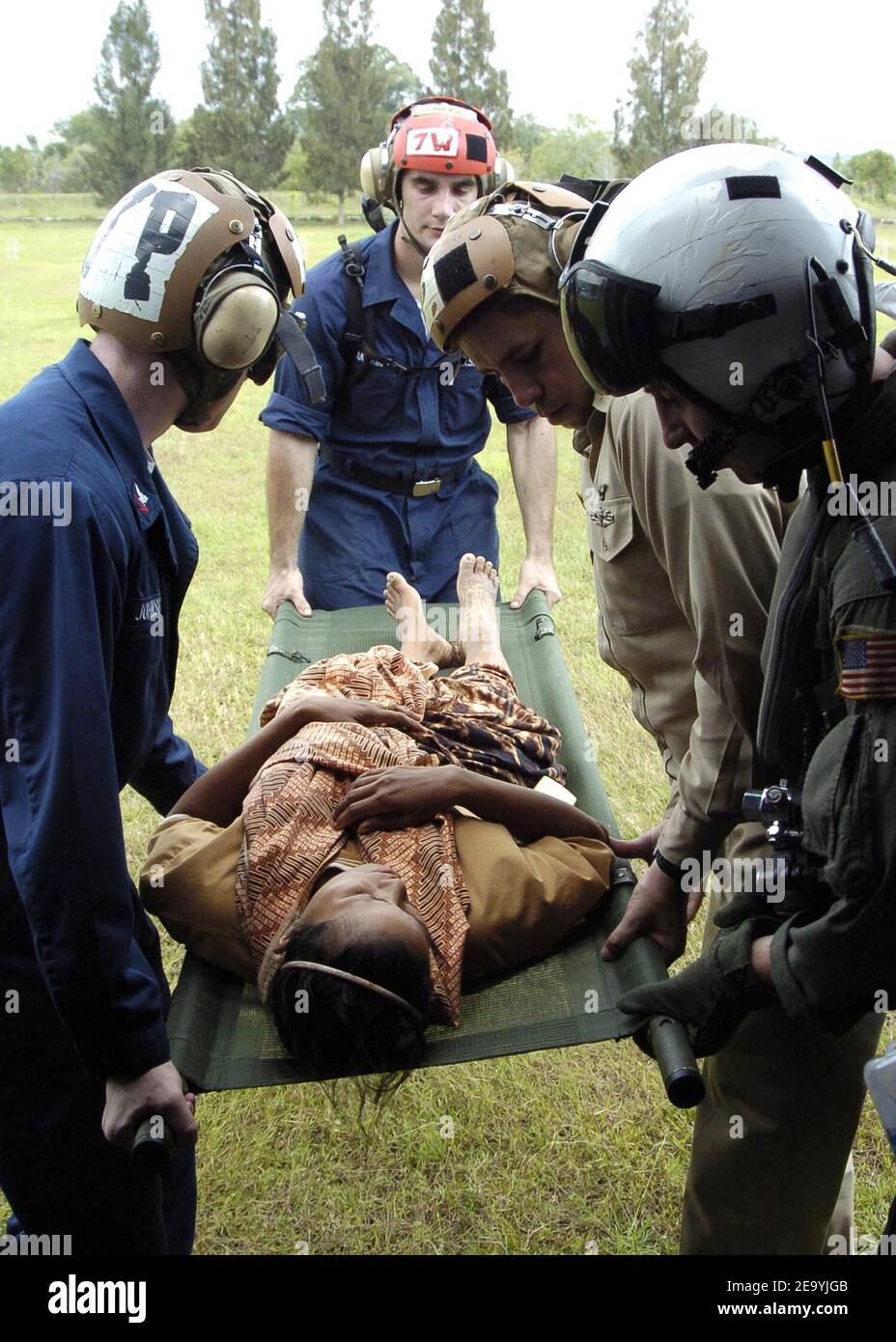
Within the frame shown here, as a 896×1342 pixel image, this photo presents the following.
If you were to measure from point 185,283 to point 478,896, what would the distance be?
142cm

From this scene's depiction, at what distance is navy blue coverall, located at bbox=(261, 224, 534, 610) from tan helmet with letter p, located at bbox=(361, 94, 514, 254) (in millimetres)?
243

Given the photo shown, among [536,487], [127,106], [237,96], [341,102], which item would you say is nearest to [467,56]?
[341,102]

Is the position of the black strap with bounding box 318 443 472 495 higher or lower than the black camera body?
higher

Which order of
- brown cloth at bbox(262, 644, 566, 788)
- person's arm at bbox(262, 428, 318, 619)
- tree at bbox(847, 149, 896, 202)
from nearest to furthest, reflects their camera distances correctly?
Answer: 1. brown cloth at bbox(262, 644, 566, 788)
2. person's arm at bbox(262, 428, 318, 619)
3. tree at bbox(847, 149, 896, 202)

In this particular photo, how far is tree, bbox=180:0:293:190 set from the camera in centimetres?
3400

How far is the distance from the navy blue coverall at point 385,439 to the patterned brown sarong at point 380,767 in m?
0.81

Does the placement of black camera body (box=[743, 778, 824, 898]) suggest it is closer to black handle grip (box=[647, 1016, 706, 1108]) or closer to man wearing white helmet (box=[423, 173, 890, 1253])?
man wearing white helmet (box=[423, 173, 890, 1253])

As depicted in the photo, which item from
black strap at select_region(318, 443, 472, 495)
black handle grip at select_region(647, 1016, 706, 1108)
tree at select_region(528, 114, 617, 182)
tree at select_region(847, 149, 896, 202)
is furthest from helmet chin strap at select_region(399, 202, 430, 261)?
tree at select_region(528, 114, 617, 182)

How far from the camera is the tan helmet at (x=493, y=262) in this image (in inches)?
81.6

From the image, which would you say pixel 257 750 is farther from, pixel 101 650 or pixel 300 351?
pixel 101 650

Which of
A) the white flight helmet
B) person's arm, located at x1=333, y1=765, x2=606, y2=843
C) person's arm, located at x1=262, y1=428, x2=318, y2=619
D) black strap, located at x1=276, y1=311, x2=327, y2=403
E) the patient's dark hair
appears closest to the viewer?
the white flight helmet

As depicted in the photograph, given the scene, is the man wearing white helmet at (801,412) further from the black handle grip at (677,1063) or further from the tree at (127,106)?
the tree at (127,106)

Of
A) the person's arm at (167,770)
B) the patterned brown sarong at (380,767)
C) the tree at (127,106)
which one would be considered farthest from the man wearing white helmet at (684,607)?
the tree at (127,106)

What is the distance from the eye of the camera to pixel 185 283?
5.84 feet
